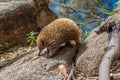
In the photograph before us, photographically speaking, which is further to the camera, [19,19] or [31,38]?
[19,19]

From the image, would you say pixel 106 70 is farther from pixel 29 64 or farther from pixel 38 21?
pixel 38 21

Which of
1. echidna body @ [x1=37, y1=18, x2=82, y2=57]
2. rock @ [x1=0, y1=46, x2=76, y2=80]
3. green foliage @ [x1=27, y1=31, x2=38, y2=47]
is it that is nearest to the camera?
rock @ [x1=0, y1=46, x2=76, y2=80]

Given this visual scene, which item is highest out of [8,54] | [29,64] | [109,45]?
[109,45]

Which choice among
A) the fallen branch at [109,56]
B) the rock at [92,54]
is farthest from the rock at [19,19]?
the fallen branch at [109,56]

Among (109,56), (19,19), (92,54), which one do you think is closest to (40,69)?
(92,54)

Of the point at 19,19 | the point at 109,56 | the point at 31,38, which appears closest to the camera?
the point at 109,56

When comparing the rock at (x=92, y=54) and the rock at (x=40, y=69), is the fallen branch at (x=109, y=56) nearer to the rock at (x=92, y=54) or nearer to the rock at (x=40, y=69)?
the rock at (x=92, y=54)

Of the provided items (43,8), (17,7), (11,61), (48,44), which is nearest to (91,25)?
(43,8)

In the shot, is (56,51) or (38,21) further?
(38,21)

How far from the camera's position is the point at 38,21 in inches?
244

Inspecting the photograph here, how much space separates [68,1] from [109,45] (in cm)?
462

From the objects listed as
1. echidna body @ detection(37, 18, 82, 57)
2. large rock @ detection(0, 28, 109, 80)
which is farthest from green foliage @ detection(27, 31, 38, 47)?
echidna body @ detection(37, 18, 82, 57)

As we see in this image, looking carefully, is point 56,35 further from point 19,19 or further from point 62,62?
point 19,19

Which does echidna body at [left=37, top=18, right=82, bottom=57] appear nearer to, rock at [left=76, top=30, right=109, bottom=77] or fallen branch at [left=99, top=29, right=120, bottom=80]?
rock at [left=76, top=30, right=109, bottom=77]
